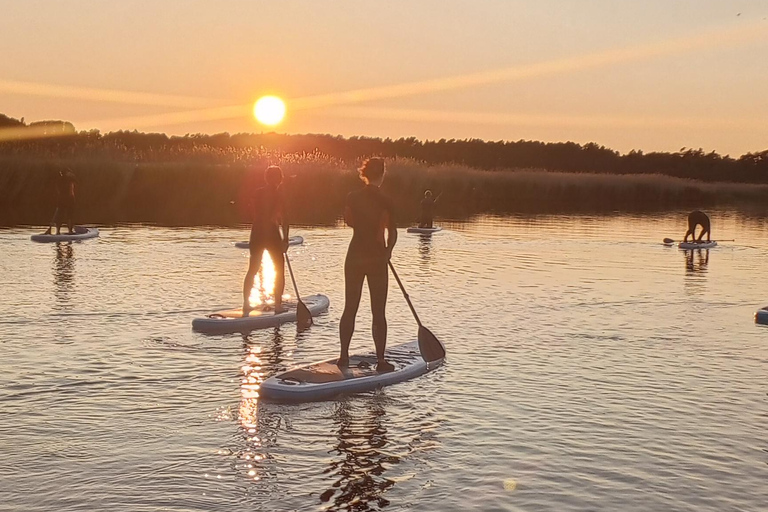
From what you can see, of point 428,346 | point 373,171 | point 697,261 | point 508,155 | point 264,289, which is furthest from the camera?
point 508,155

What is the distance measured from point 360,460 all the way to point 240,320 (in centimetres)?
581

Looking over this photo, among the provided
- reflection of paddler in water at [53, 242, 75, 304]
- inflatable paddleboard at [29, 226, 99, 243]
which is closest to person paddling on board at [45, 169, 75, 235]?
inflatable paddleboard at [29, 226, 99, 243]

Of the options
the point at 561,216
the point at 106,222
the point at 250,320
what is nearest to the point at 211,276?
the point at 250,320

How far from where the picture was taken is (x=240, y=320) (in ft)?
41.6

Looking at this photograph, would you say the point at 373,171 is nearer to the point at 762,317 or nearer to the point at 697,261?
the point at 762,317

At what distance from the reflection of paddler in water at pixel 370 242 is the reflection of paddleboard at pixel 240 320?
10.6 ft

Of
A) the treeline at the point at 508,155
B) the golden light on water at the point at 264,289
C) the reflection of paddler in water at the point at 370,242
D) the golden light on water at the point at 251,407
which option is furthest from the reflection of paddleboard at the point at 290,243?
the treeline at the point at 508,155

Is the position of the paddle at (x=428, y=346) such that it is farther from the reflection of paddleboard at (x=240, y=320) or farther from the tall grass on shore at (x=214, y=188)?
the tall grass on shore at (x=214, y=188)

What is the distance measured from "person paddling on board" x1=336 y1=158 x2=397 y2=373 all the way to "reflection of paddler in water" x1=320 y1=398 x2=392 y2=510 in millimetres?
1188

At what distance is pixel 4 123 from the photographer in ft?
252

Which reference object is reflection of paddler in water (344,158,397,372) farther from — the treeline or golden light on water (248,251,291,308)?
the treeline

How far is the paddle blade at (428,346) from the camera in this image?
10.3 metres

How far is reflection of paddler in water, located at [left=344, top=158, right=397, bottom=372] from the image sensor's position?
950 cm

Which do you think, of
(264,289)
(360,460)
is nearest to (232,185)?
(264,289)
